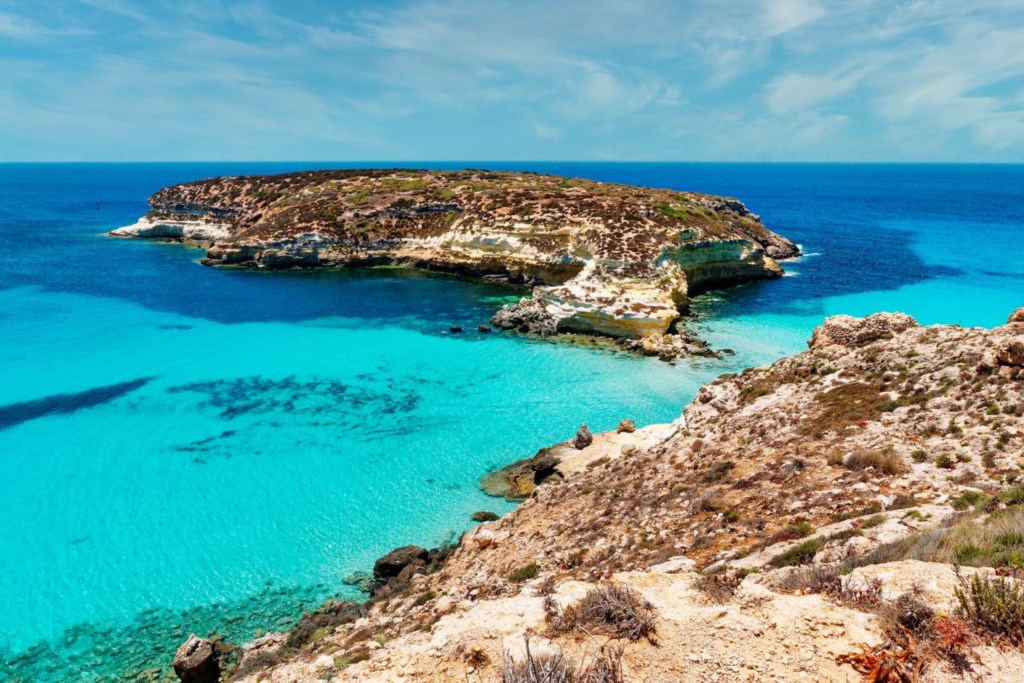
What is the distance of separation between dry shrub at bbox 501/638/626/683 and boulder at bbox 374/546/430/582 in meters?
11.4

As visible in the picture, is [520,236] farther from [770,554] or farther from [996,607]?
[996,607]

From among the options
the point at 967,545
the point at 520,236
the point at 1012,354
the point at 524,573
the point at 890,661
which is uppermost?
the point at 520,236

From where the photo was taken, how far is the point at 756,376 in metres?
21.4

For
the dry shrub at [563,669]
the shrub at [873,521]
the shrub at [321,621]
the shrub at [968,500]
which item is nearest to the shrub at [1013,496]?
the shrub at [968,500]

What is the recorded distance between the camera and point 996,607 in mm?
7148

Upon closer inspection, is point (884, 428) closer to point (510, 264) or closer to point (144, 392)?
point (144, 392)

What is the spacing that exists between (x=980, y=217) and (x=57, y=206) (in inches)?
8387

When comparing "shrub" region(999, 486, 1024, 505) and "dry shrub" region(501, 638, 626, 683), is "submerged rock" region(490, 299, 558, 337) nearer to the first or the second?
"shrub" region(999, 486, 1024, 505)

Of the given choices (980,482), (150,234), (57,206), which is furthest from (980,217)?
(57,206)

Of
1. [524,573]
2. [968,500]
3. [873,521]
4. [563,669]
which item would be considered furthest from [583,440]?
[563,669]

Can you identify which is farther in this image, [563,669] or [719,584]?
[719,584]

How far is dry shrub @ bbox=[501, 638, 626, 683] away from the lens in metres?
7.15

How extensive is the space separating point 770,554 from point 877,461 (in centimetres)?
455

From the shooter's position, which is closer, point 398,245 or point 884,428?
point 884,428
